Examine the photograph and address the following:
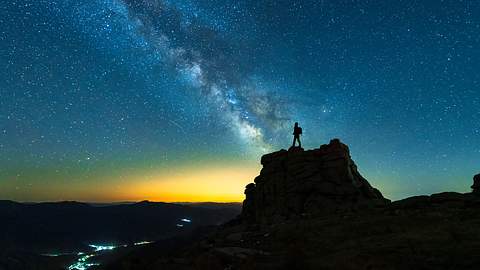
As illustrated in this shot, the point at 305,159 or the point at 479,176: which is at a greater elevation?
the point at 305,159

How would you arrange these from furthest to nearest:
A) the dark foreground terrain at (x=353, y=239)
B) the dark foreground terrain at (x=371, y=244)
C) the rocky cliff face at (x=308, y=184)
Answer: the rocky cliff face at (x=308, y=184), the dark foreground terrain at (x=353, y=239), the dark foreground terrain at (x=371, y=244)

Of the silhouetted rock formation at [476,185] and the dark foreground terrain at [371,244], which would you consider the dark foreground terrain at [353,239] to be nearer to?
the dark foreground terrain at [371,244]

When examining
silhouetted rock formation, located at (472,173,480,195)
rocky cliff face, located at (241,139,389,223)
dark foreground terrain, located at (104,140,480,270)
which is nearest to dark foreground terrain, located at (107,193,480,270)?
dark foreground terrain, located at (104,140,480,270)

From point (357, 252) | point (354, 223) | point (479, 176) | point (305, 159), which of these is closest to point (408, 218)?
point (354, 223)

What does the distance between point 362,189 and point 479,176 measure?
40.9 feet

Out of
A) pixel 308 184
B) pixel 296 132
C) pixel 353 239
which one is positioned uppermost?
pixel 296 132

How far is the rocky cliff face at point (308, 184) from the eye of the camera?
41125mm

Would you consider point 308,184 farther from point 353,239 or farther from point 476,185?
point 353,239

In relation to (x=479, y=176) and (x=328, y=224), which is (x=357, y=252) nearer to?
(x=328, y=224)

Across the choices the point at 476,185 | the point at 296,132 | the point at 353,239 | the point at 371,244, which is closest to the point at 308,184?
the point at 296,132

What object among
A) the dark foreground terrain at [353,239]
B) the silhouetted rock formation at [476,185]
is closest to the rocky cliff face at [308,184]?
the dark foreground terrain at [353,239]

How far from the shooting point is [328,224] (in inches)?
1013

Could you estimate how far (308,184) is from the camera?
4400cm

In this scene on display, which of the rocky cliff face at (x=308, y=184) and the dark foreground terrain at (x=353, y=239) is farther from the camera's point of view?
the rocky cliff face at (x=308, y=184)
